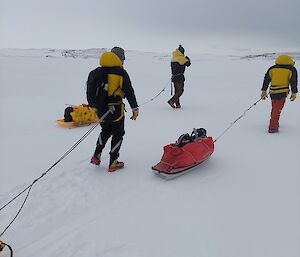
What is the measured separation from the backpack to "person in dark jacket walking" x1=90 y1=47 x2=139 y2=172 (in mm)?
58

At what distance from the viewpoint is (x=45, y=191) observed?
449cm

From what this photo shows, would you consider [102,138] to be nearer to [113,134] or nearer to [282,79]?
[113,134]

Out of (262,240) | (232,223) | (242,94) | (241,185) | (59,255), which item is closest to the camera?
(59,255)

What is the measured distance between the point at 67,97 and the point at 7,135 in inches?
214

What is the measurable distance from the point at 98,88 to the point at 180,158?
1532mm

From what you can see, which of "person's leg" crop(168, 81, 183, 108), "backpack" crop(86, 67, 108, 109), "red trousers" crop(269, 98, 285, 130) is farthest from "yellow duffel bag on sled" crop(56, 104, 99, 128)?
"red trousers" crop(269, 98, 285, 130)

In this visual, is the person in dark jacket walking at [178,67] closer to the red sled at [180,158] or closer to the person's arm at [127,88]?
the red sled at [180,158]

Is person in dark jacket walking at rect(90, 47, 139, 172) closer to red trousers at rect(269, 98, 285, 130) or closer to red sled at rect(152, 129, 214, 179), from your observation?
red sled at rect(152, 129, 214, 179)

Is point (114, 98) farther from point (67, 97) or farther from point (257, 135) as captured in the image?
point (67, 97)

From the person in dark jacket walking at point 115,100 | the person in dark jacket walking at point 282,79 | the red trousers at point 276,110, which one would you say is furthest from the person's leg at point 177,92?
the person in dark jacket walking at point 115,100

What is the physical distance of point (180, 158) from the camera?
493 centimetres

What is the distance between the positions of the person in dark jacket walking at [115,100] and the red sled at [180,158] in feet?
2.35

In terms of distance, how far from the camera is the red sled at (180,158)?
4879 mm

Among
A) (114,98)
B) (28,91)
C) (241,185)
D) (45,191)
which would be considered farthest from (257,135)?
(28,91)
